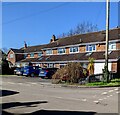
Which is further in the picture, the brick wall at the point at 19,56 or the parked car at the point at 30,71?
the brick wall at the point at 19,56

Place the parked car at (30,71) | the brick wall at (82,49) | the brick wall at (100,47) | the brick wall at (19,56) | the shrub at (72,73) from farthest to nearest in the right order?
the brick wall at (19,56) → the brick wall at (82,49) → the parked car at (30,71) → the brick wall at (100,47) → the shrub at (72,73)

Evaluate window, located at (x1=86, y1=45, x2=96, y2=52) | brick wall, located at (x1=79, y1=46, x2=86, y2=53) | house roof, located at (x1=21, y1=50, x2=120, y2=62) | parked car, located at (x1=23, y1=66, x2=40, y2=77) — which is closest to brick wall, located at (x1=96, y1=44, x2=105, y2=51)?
house roof, located at (x1=21, y1=50, x2=120, y2=62)

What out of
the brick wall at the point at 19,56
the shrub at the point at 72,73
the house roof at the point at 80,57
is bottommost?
the shrub at the point at 72,73

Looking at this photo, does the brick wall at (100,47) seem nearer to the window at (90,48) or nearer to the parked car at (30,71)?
the window at (90,48)

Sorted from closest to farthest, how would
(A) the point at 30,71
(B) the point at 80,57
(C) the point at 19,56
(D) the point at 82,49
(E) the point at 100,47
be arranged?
(E) the point at 100,47, (B) the point at 80,57, (A) the point at 30,71, (D) the point at 82,49, (C) the point at 19,56

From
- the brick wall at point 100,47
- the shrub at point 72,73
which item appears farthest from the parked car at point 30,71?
the shrub at point 72,73

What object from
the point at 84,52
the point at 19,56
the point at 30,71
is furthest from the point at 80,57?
the point at 19,56

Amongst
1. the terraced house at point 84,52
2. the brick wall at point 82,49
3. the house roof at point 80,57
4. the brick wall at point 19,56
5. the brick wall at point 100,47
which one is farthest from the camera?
the brick wall at point 19,56

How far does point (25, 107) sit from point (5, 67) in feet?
138

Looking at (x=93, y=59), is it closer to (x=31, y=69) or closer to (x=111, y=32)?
(x=111, y=32)

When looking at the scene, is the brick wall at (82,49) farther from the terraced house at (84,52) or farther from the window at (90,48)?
the window at (90,48)

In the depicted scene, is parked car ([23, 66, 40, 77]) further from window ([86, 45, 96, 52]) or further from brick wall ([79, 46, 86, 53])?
window ([86, 45, 96, 52])

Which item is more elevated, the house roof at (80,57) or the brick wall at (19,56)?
the brick wall at (19,56)

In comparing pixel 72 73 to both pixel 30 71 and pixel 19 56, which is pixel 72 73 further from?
pixel 19 56
